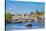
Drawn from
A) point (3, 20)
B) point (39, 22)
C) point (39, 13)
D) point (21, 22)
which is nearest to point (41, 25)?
point (39, 22)

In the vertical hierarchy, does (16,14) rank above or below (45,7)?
below

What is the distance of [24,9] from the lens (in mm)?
1423

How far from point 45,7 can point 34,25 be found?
30 cm

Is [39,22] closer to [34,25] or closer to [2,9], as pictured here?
[34,25]

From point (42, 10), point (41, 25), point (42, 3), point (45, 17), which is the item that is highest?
point (42, 3)

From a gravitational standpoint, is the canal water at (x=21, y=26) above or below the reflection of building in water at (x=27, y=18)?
below

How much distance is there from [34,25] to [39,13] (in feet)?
0.61

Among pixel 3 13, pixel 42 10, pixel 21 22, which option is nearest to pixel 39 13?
pixel 42 10

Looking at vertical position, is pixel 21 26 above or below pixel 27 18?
below

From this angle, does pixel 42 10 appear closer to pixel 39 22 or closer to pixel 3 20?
pixel 39 22

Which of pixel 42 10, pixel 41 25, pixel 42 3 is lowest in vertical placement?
pixel 41 25

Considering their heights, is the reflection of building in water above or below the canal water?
above

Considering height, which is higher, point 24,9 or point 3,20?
point 24,9

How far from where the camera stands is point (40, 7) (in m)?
1.44
